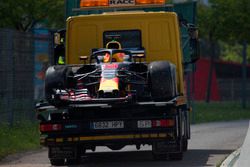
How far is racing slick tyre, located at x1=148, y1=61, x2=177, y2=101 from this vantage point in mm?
15648

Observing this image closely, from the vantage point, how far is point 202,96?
5928 cm

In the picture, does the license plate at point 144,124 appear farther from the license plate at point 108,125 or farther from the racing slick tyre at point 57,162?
the racing slick tyre at point 57,162

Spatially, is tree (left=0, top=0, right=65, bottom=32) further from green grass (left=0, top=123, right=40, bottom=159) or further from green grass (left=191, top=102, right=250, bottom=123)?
green grass (left=191, top=102, right=250, bottom=123)

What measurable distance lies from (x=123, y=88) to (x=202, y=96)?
144 feet

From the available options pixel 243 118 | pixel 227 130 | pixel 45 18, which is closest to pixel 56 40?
pixel 227 130

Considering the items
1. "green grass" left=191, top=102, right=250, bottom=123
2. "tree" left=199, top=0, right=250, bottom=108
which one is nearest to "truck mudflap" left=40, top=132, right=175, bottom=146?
"green grass" left=191, top=102, right=250, bottom=123

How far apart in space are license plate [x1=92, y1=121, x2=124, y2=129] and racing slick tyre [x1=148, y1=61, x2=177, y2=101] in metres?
0.75

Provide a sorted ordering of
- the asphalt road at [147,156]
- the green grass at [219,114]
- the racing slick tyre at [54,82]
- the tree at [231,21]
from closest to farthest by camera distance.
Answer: the racing slick tyre at [54,82], the asphalt road at [147,156], the green grass at [219,114], the tree at [231,21]

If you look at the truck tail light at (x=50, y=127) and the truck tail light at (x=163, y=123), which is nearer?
the truck tail light at (x=163, y=123)

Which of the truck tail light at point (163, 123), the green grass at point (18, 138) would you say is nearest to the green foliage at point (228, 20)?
the green grass at point (18, 138)

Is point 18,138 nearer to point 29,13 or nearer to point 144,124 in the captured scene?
point 144,124

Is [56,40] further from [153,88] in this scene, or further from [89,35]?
[153,88]

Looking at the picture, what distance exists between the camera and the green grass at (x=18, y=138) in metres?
20.3

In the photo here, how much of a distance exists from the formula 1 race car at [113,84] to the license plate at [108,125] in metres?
0.47
